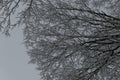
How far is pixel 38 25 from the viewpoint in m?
10.2

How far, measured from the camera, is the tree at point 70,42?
980cm

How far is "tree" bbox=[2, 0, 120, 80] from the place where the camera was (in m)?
9.80

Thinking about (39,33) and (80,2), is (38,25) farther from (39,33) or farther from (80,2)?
(80,2)

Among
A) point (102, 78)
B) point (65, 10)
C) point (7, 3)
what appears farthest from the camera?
point (65, 10)

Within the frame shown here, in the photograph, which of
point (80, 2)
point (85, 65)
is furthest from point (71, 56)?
point (80, 2)

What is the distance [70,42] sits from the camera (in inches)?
396

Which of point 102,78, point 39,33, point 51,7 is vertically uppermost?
point 51,7

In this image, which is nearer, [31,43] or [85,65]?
[85,65]

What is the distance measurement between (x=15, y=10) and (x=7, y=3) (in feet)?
1.01

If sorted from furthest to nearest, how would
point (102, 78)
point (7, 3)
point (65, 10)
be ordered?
point (65, 10) → point (102, 78) → point (7, 3)

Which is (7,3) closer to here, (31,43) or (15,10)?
(15,10)

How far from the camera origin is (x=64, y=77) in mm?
9742

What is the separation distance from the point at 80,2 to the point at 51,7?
1.13 meters

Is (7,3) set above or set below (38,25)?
above
